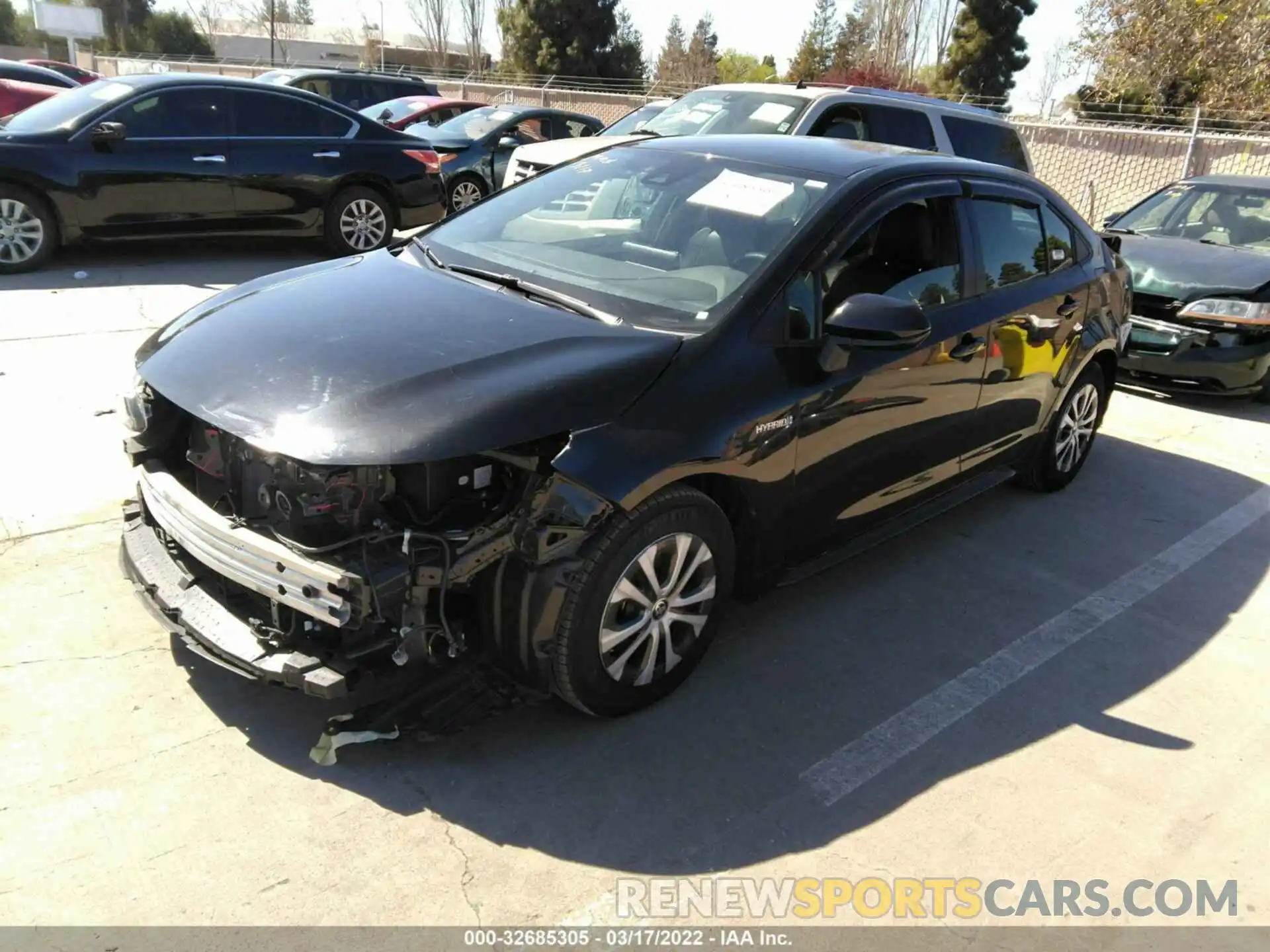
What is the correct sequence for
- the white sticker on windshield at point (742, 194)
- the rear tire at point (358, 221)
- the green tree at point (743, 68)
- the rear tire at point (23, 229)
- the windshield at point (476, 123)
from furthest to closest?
the green tree at point (743, 68)
the windshield at point (476, 123)
the rear tire at point (358, 221)
the rear tire at point (23, 229)
the white sticker on windshield at point (742, 194)

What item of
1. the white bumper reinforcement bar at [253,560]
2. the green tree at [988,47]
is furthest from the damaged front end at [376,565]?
the green tree at [988,47]

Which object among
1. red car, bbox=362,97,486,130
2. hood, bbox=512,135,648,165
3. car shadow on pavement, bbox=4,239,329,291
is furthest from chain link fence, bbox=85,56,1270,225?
car shadow on pavement, bbox=4,239,329,291

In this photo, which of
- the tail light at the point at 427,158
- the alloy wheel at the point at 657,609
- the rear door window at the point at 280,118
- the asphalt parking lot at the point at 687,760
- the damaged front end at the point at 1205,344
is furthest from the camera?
the tail light at the point at 427,158

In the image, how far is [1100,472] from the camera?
5961 millimetres

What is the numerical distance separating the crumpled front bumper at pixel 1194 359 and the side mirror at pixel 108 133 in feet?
26.5

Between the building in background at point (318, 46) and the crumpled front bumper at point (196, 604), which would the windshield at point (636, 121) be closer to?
the crumpled front bumper at point (196, 604)

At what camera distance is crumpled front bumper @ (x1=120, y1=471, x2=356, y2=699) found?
2.65m

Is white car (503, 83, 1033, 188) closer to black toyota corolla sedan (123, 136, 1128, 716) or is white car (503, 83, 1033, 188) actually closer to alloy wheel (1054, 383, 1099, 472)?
alloy wheel (1054, 383, 1099, 472)

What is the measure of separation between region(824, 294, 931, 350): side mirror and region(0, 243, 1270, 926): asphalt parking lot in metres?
1.20

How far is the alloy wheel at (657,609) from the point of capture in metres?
2.99

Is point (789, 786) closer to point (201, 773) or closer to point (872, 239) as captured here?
point (201, 773)

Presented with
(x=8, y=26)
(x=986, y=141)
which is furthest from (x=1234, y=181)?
(x=8, y=26)

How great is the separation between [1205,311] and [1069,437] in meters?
2.81

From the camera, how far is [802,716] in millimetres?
3336
